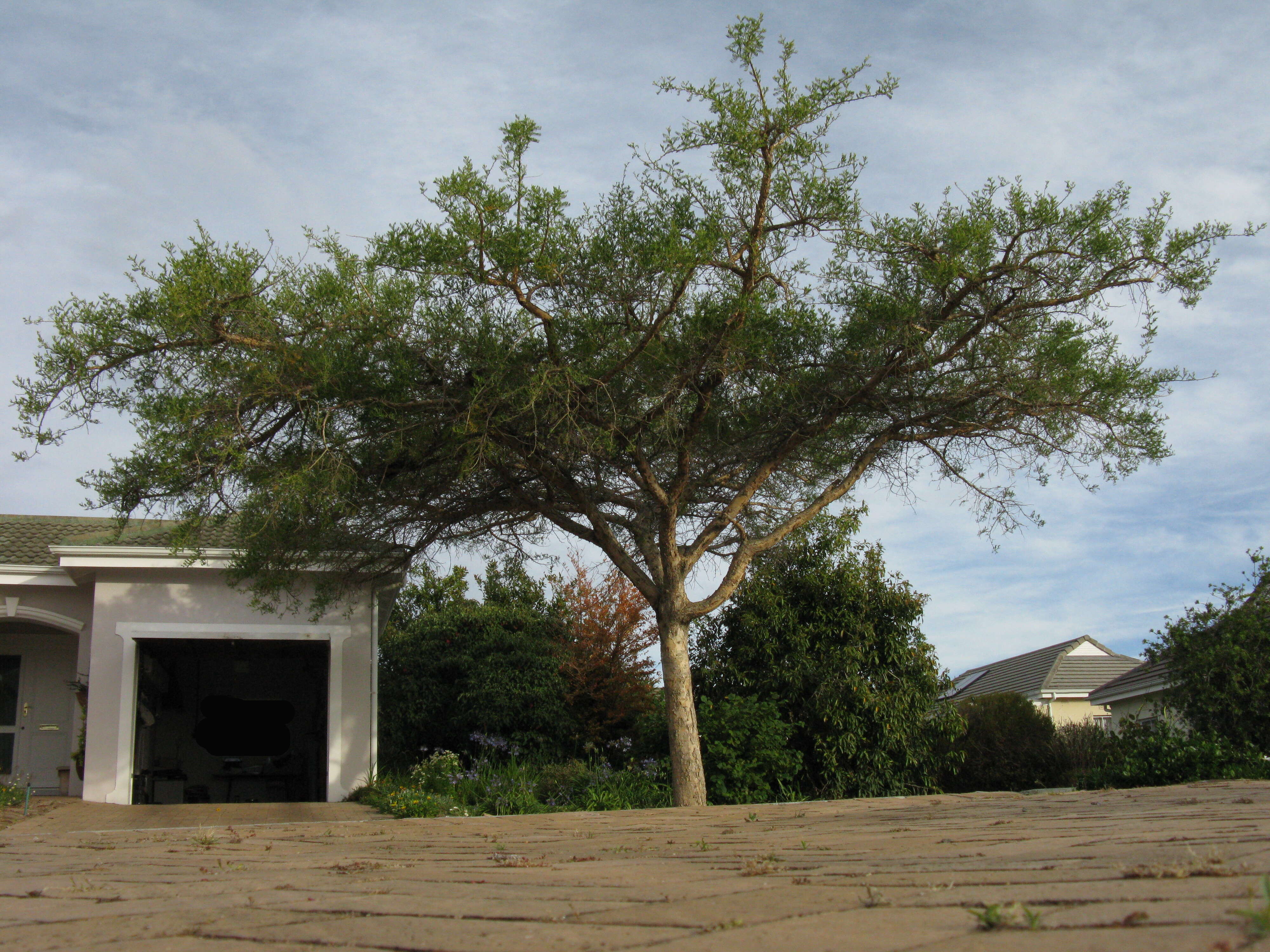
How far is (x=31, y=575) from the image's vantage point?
44.5ft

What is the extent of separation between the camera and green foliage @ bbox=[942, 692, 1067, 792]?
16.5 m

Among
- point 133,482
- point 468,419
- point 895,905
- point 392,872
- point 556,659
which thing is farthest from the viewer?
point 556,659

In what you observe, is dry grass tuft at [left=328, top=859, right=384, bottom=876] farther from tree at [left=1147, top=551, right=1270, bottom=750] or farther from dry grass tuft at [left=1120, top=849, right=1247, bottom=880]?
tree at [left=1147, top=551, right=1270, bottom=750]

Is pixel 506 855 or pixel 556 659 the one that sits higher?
pixel 556 659

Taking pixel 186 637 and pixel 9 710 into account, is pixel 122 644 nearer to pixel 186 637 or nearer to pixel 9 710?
pixel 186 637

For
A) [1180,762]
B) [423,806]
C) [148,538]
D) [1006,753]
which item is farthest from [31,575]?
[1006,753]

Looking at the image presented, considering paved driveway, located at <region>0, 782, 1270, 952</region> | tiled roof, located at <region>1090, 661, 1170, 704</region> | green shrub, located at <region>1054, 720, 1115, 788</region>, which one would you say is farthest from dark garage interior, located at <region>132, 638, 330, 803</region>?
tiled roof, located at <region>1090, 661, 1170, 704</region>

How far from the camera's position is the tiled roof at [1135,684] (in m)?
20.0

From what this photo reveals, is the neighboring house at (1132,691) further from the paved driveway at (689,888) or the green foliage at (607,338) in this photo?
the paved driveway at (689,888)

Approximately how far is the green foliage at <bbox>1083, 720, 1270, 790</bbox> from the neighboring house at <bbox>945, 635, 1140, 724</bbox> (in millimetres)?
13486

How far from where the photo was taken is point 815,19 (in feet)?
32.3

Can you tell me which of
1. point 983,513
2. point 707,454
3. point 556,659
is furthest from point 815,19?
point 556,659

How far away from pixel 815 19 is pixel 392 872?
9.12m

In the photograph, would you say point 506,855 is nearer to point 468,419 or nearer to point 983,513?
point 468,419
